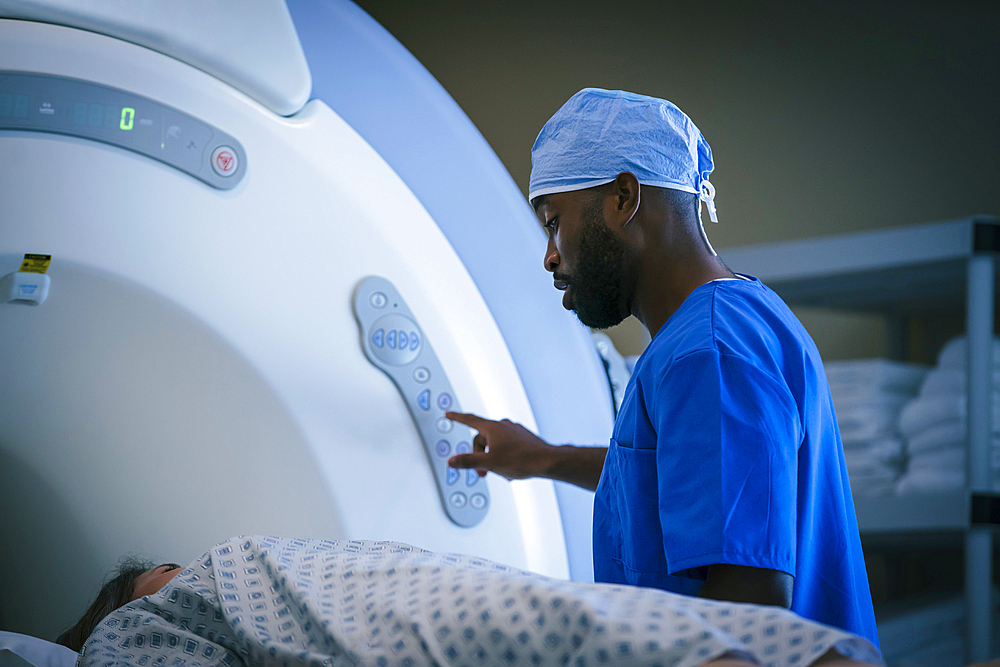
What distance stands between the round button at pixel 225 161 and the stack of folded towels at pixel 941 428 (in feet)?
4.75

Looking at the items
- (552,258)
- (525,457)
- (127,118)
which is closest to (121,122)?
(127,118)

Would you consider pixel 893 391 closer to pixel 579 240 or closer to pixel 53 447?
pixel 579 240

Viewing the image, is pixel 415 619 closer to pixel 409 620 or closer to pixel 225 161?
pixel 409 620

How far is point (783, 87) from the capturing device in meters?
2.19

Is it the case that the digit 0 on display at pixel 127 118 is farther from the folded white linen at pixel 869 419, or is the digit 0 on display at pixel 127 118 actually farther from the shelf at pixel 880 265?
the folded white linen at pixel 869 419

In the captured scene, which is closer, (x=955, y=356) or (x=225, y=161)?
(x=225, y=161)

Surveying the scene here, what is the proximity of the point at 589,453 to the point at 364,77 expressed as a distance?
58 cm

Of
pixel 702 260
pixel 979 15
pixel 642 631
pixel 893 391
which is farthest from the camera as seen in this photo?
pixel 979 15

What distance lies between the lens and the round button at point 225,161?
0.88 meters

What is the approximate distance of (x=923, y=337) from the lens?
Result: 82.8 inches

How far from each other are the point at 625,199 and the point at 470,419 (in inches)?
13.7

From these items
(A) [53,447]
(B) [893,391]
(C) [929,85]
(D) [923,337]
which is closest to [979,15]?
(C) [929,85]

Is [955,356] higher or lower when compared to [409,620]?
higher

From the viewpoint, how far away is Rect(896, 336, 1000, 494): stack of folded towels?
161cm
